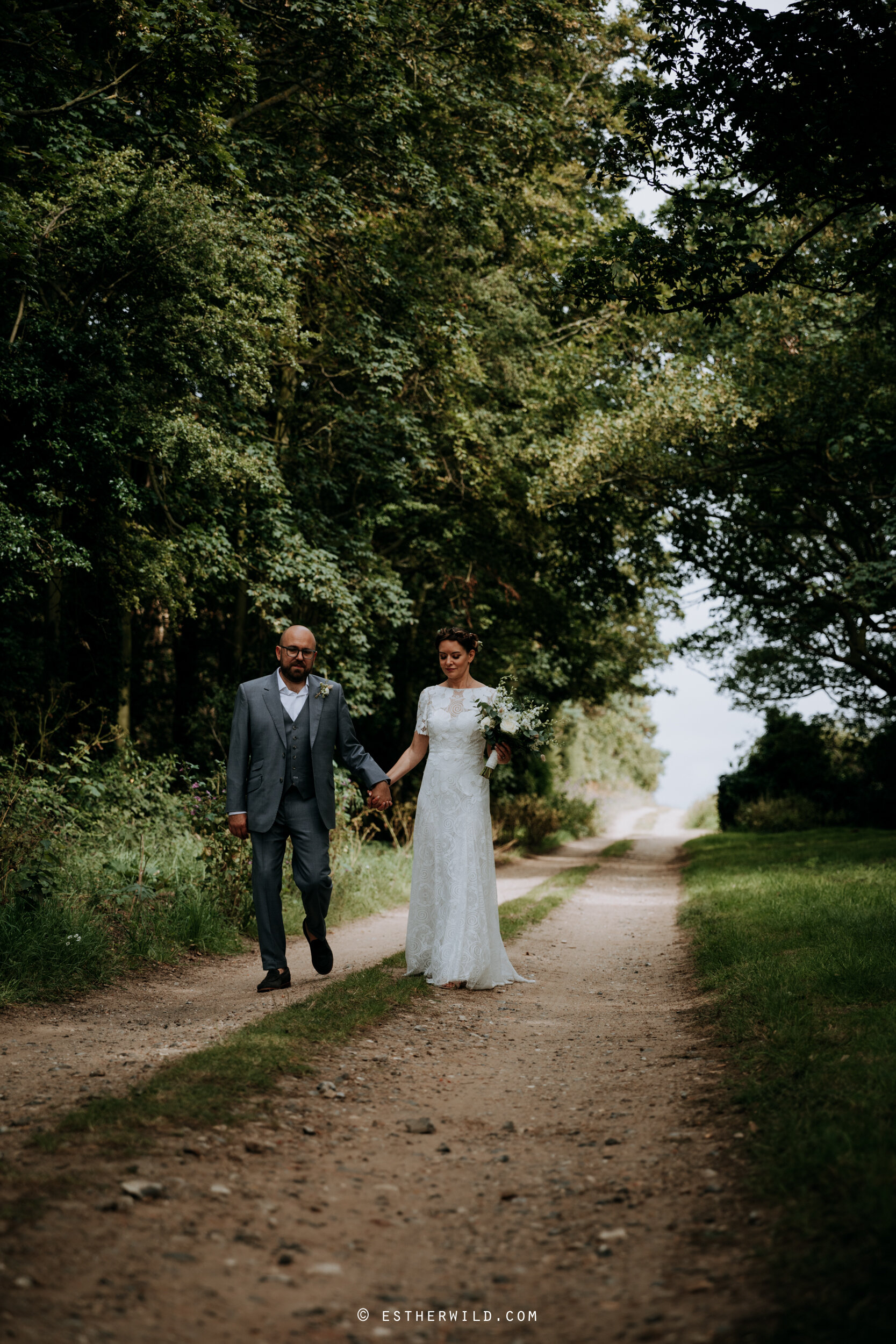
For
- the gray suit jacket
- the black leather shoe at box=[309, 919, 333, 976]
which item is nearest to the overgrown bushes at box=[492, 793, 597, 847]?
the black leather shoe at box=[309, 919, 333, 976]

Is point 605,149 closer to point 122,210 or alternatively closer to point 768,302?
point 122,210

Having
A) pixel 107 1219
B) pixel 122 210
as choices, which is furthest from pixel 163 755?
pixel 107 1219

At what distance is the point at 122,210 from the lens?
934cm

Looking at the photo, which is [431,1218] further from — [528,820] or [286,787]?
[528,820]

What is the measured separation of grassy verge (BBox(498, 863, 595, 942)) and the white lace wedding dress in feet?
7.49

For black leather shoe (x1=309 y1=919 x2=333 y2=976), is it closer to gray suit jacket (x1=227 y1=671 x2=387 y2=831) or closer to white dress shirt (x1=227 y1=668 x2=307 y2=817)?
gray suit jacket (x1=227 y1=671 x2=387 y2=831)

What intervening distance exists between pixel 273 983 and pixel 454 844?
5.15 ft

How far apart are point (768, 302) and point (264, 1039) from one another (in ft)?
48.7

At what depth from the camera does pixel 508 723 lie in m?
7.23

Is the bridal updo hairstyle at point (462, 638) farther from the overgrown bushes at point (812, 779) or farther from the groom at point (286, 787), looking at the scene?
the overgrown bushes at point (812, 779)

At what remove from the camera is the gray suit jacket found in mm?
6746

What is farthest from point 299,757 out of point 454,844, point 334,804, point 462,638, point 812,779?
point 812,779

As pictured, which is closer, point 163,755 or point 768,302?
point 163,755

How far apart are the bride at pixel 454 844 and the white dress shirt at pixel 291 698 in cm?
81
